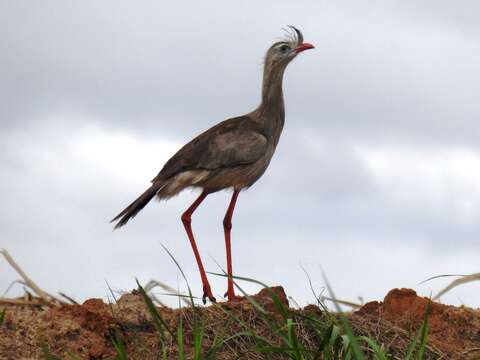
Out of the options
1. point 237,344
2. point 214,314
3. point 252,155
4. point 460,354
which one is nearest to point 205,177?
point 252,155

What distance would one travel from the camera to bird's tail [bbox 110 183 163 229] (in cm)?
795

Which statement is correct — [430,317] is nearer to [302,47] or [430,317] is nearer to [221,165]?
[221,165]

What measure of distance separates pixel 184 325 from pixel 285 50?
4024 mm

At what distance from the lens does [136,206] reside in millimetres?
7945

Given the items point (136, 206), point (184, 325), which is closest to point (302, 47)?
point (136, 206)

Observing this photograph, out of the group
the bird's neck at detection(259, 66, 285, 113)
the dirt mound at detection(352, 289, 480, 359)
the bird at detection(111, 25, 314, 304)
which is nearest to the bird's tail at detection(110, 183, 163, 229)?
the bird at detection(111, 25, 314, 304)

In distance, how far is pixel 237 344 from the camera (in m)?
5.46

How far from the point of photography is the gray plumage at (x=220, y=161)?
7.85 meters

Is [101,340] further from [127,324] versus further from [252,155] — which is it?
[252,155]

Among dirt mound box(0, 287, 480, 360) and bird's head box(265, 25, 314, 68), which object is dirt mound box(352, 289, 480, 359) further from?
bird's head box(265, 25, 314, 68)

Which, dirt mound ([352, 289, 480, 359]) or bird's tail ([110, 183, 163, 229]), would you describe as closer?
dirt mound ([352, 289, 480, 359])

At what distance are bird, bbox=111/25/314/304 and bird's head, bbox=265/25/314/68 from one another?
0.53 metres

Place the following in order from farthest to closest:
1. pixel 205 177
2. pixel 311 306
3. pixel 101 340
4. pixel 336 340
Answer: pixel 205 177 < pixel 311 306 < pixel 101 340 < pixel 336 340

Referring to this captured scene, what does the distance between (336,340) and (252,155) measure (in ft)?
11.8
